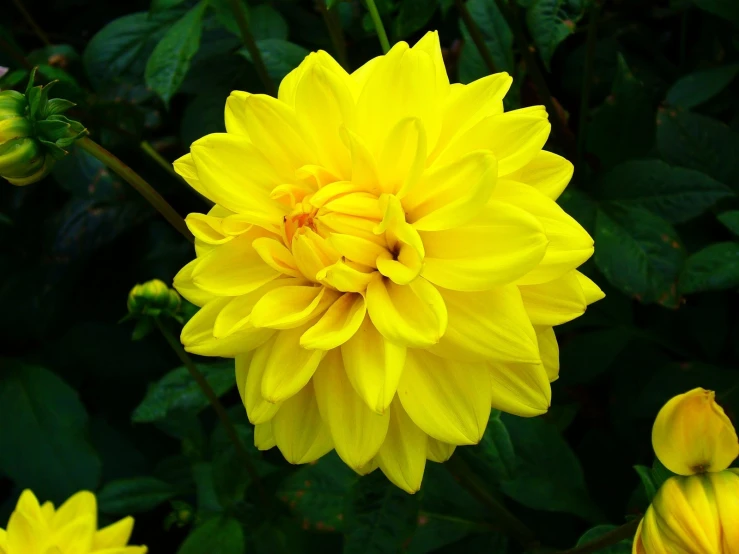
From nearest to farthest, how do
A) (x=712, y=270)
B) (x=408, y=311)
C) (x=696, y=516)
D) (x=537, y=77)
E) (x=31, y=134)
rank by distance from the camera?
(x=696, y=516)
(x=408, y=311)
(x=31, y=134)
(x=712, y=270)
(x=537, y=77)

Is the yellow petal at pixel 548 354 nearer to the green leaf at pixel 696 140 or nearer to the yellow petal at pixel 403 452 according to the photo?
the yellow petal at pixel 403 452

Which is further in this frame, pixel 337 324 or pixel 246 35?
pixel 246 35

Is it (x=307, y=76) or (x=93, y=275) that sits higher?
(x=307, y=76)

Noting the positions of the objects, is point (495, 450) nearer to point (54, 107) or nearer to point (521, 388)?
point (521, 388)

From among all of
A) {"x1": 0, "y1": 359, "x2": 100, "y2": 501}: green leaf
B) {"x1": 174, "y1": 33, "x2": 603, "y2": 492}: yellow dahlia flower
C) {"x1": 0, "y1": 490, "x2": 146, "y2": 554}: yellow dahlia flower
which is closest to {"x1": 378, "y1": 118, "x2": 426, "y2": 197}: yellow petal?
{"x1": 174, "y1": 33, "x2": 603, "y2": 492}: yellow dahlia flower

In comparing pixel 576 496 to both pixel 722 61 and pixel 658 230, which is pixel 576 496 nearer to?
pixel 658 230

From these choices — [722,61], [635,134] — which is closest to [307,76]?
[635,134]

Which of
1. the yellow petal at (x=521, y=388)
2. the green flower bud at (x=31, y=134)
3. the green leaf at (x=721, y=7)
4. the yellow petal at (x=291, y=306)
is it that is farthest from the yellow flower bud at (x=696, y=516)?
the green leaf at (x=721, y=7)

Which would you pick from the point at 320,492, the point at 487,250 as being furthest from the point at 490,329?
the point at 320,492
